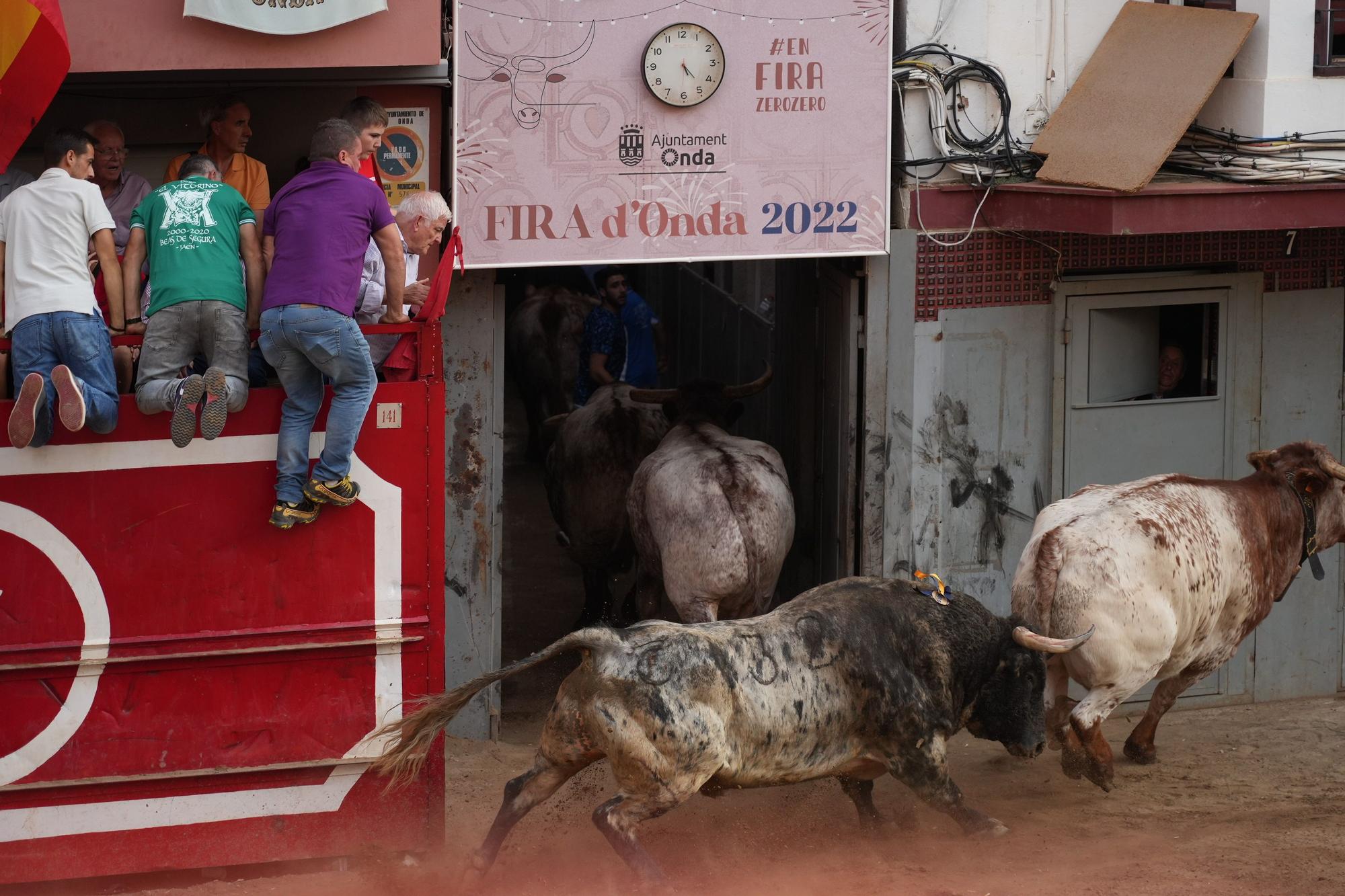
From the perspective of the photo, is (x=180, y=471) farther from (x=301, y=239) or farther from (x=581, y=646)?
(x=581, y=646)

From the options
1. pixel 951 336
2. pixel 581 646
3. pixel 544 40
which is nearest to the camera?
pixel 581 646

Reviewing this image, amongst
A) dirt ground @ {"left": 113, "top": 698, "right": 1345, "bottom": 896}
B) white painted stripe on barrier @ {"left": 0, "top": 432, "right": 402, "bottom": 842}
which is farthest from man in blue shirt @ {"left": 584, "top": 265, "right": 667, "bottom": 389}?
white painted stripe on barrier @ {"left": 0, "top": 432, "right": 402, "bottom": 842}

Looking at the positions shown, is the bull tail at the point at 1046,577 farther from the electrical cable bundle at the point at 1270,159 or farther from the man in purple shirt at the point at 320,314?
the man in purple shirt at the point at 320,314

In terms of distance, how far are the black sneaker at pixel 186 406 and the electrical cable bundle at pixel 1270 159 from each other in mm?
5606

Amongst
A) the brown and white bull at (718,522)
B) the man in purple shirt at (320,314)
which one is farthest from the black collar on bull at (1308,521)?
the man in purple shirt at (320,314)

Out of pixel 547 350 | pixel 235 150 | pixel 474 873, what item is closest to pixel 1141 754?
pixel 474 873

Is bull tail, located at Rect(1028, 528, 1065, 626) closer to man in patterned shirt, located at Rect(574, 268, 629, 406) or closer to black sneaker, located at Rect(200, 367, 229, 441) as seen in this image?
black sneaker, located at Rect(200, 367, 229, 441)

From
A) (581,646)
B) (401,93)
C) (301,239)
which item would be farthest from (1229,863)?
(401,93)

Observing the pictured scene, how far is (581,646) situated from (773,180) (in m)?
3.43

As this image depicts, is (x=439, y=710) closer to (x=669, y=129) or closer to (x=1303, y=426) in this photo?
(x=669, y=129)

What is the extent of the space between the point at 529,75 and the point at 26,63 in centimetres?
266

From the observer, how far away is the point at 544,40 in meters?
8.59

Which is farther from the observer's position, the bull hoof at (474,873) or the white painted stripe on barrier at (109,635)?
the bull hoof at (474,873)

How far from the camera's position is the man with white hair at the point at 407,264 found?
7.32 metres
